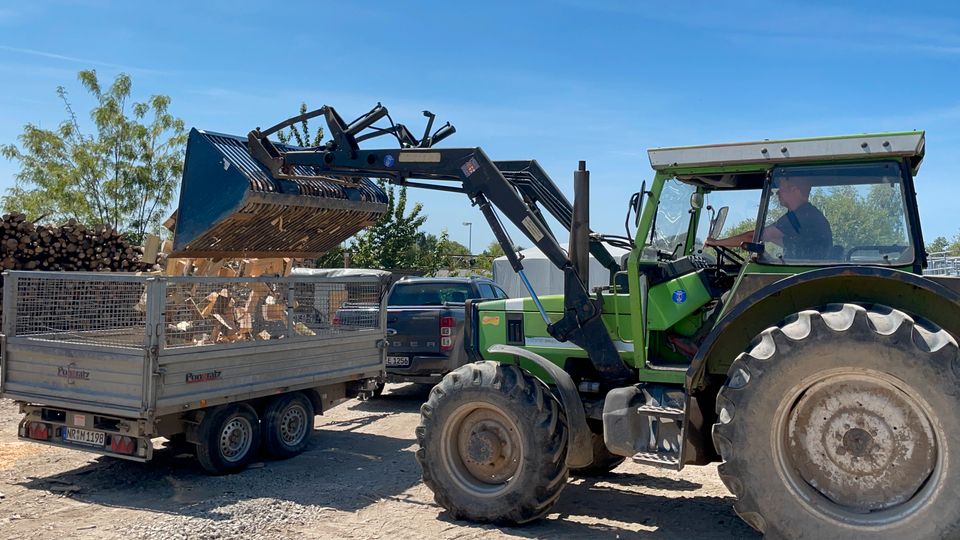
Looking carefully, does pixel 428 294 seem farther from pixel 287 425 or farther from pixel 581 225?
pixel 581 225

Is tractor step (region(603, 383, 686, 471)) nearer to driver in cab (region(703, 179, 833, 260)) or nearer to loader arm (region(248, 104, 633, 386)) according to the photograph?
loader arm (region(248, 104, 633, 386))

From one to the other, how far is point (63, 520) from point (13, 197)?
19.4 m

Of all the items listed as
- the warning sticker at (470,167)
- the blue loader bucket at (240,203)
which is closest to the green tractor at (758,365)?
the warning sticker at (470,167)

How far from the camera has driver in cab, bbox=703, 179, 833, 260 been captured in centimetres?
493

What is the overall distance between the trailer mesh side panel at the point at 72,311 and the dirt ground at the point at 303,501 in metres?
1.22

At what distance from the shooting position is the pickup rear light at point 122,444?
21.4 feet

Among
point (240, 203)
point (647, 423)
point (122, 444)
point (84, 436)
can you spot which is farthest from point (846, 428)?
point (84, 436)

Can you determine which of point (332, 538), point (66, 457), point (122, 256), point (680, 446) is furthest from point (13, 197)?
point (680, 446)

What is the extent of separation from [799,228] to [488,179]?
227 centimetres

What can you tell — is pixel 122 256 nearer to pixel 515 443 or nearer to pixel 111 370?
pixel 111 370

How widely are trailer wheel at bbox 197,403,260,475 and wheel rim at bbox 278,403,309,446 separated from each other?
0.30 metres

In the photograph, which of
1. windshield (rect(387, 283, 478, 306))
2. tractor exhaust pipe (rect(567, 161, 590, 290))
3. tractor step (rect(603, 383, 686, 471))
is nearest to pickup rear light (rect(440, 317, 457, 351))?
windshield (rect(387, 283, 478, 306))

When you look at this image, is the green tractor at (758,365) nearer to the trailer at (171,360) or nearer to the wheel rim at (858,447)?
the wheel rim at (858,447)

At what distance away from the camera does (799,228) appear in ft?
16.3
